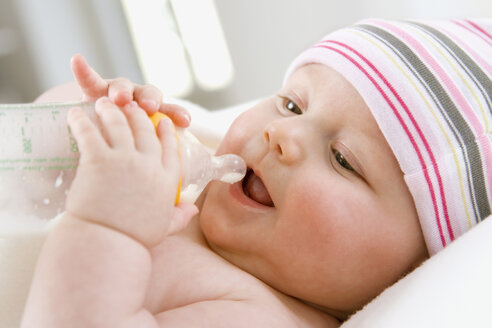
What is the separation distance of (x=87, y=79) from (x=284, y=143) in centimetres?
36

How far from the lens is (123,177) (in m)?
Answer: 0.70

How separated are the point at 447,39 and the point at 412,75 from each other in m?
0.14

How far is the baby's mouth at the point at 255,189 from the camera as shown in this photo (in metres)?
1.02

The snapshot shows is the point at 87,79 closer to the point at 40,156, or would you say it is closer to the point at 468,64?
the point at 40,156

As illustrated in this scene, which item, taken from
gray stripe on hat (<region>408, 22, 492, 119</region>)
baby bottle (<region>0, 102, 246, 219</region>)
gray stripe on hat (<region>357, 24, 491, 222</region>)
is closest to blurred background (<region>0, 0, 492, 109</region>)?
gray stripe on hat (<region>408, 22, 492, 119</region>)

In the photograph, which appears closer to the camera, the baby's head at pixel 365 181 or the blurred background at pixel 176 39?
the baby's head at pixel 365 181

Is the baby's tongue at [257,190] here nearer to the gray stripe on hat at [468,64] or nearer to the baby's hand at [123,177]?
the baby's hand at [123,177]

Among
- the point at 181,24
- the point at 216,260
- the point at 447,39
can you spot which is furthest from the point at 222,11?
the point at 216,260

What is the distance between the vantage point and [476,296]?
79 cm

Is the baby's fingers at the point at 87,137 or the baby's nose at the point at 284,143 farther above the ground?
the baby's fingers at the point at 87,137

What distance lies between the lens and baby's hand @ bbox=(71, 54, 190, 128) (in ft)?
2.84

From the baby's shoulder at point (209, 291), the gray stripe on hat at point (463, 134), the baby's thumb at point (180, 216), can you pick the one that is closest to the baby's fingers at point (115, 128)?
the baby's thumb at point (180, 216)

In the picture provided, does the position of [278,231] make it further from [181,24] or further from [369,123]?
[181,24]

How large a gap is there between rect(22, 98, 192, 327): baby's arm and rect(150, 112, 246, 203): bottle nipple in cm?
8
